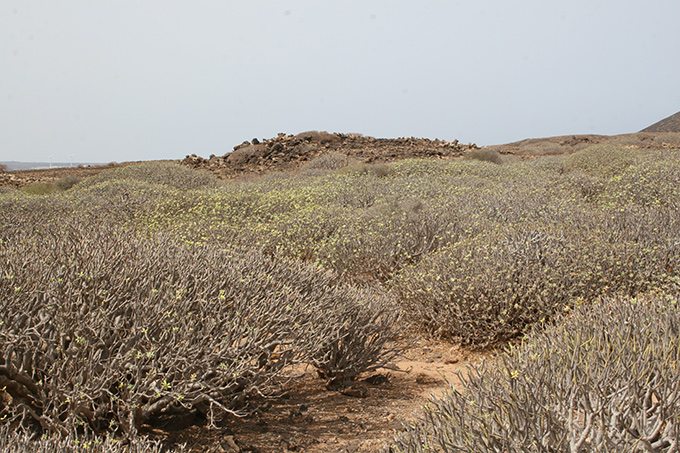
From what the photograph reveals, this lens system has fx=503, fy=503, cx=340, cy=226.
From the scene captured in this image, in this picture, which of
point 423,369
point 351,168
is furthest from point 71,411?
point 351,168

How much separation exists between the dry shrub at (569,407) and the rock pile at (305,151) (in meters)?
16.8

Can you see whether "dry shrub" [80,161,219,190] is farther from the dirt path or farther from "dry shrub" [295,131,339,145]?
the dirt path

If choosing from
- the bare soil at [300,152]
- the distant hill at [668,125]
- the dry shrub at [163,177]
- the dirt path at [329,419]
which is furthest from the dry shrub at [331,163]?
the distant hill at [668,125]

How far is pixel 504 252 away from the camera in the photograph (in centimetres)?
458

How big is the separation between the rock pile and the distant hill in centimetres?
3984

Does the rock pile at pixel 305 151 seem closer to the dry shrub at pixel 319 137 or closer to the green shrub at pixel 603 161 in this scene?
the dry shrub at pixel 319 137

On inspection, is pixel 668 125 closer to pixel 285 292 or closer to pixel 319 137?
pixel 319 137

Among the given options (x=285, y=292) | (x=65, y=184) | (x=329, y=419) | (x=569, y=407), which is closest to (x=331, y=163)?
(x=65, y=184)

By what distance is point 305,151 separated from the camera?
2062 cm

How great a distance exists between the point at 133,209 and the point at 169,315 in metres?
7.01

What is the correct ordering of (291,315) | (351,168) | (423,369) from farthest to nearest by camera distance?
(351,168)
(423,369)
(291,315)

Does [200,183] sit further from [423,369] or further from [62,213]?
[423,369]

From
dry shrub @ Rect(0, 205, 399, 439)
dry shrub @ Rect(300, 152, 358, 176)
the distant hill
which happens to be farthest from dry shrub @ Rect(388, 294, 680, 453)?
the distant hill

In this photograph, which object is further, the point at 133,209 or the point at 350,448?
the point at 133,209
